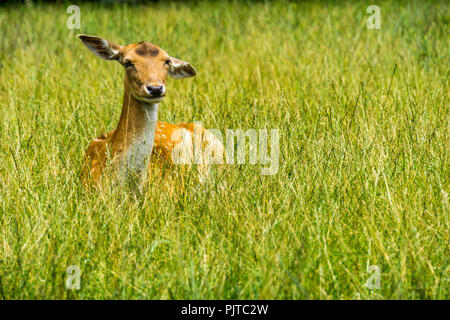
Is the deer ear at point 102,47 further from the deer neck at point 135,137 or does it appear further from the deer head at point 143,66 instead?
the deer neck at point 135,137

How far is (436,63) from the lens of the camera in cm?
547

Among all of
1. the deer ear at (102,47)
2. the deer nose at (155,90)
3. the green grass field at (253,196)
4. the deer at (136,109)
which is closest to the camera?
the green grass field at (253,196)

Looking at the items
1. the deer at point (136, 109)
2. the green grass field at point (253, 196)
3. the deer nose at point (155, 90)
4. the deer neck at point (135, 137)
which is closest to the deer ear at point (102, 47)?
the deer at point (136, 109)

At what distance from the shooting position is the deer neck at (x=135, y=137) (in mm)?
3418

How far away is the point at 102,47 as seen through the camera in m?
3.63

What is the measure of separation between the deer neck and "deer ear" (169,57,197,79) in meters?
0.29

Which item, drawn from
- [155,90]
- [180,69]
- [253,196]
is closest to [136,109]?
[155,90]

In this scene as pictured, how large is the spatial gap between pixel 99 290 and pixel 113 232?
39 centimetres

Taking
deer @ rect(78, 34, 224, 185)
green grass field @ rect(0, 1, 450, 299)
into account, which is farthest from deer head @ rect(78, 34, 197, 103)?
green grass field @ rect(0, 1, 450, 299)

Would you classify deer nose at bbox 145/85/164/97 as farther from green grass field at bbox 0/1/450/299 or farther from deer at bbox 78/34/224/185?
green grass field at bbox 0/1/450/299

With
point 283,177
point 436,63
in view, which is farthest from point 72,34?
point 283,177

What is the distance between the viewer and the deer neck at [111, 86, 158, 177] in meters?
3.42
